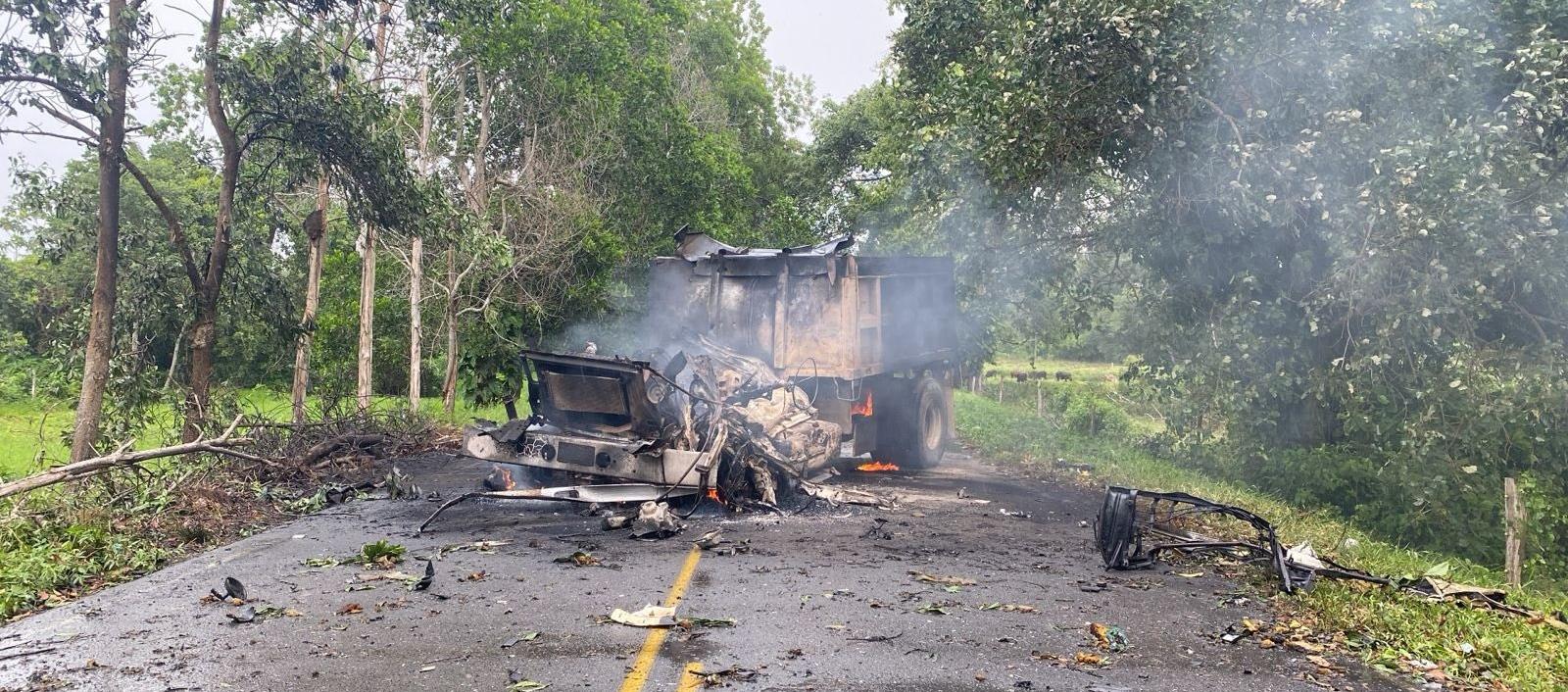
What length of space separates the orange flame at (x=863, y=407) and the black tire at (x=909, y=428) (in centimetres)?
115

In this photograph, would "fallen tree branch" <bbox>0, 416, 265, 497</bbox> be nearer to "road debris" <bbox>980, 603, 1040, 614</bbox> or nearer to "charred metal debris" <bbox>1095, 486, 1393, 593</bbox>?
"road debris" <bbox>980, 603, 1040, 614</bbox>

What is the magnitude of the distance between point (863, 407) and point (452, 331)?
12067 millimetres

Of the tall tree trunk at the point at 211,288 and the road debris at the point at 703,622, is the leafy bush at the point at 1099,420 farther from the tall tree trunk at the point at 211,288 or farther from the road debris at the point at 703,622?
the road debris at the point at 703,622

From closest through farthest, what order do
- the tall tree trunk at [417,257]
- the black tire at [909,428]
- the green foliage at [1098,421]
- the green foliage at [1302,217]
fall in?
the green foliage at [1302,217], the black tire at [909,428], the tall tree trunk at [417,257], the green foliage at [1098,421]

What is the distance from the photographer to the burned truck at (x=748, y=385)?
375 inches

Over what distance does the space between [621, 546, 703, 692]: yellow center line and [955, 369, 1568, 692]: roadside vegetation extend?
10.2ft

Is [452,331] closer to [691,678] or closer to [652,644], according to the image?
[652,644]

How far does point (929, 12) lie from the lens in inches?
648

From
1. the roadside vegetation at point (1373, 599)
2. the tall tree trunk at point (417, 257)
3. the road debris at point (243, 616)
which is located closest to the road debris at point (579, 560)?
the road debris at point (243, 616)

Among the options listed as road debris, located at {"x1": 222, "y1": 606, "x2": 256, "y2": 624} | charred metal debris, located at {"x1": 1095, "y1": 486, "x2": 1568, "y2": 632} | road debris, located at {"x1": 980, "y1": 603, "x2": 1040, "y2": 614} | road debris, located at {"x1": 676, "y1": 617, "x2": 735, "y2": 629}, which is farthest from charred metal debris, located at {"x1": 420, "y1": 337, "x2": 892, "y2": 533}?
road debris, located at {"x1": 980, "y1": 603, "x2": 1040, "y2": 614}

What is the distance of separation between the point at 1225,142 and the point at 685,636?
9265 mm

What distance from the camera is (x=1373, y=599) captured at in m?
6.59

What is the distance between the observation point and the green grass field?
462 inches

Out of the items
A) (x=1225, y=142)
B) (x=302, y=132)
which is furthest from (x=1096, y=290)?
(x=302, y=132)
